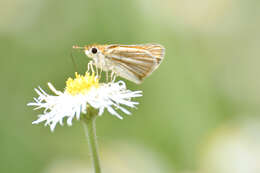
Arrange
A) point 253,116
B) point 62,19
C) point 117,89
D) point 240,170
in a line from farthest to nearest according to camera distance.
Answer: point 62,19, point 253,116, point 240,170, point 117,89

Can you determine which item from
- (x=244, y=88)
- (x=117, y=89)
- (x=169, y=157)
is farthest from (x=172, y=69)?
(x=117, y=89)

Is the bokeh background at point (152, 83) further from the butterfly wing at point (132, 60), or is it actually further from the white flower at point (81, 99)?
the white flower at point (81, 99)

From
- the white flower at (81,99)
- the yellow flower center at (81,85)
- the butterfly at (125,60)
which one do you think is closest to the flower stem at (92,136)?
the white flower at (81,99)

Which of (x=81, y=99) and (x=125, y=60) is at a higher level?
(x=125, y=60)

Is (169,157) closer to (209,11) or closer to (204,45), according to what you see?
(204,45)

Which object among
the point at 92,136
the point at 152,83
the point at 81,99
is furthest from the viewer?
the point at 152,83

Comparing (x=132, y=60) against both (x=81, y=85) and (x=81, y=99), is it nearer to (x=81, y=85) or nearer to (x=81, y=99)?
(x=81, y=85)

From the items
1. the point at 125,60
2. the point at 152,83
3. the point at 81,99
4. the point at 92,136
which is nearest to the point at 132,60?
the point at 125,60

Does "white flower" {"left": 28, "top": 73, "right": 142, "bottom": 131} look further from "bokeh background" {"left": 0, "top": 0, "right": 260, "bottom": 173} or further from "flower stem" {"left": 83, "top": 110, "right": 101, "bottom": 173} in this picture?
"bokeh background" {"left": 0, "top": 0, "right": 260, "bottom": 173}
